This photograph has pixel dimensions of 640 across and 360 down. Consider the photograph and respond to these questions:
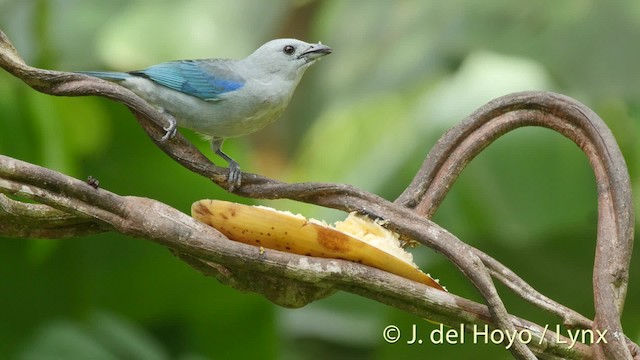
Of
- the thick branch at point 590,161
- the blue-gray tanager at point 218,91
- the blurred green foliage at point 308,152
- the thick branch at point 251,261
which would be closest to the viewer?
the thick branch at point 251,261

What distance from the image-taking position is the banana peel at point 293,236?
1.38 m

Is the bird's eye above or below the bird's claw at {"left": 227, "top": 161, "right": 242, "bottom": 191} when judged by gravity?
above

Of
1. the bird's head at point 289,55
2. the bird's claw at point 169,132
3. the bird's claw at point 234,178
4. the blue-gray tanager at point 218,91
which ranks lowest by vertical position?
the bird's claw at point 234,178

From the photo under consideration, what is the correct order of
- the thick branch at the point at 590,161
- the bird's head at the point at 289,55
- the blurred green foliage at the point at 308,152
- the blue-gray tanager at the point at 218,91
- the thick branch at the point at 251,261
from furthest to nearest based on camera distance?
the blurred green foliage at the point at 308,152 → the bird's head at the point at 289,55 → the blue-gray tanager at the point at 218,91 → the thick branch at the point at 590,161 → the thick branch at the point at 251,261

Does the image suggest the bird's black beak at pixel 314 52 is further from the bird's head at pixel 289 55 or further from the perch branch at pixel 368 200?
the perch branch at pixel 368 200

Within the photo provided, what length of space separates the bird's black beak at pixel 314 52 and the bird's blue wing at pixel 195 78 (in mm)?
180

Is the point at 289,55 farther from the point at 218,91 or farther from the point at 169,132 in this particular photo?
the point at 169,132

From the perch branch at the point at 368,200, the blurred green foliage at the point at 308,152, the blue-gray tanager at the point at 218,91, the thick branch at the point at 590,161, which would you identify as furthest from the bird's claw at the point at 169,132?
the blurred green foliage at the point at 308,152

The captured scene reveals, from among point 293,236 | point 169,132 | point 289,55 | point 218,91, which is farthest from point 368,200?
point 289,55

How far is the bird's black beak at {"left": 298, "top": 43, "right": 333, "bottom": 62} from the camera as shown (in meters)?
2.26

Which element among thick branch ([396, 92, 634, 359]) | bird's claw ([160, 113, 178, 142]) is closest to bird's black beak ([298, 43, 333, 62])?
thick branch ([396, 92, 634, 359])

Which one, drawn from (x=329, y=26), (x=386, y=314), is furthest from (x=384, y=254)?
(x=329, y=26)

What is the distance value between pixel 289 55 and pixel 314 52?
65 mm

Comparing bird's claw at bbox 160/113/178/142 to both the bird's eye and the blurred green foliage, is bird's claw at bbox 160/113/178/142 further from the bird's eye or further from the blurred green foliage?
the blurred green foliage
